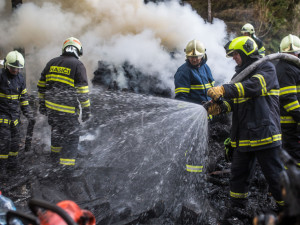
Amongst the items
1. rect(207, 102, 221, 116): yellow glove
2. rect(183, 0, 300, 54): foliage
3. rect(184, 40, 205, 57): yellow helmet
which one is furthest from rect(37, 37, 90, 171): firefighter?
rect(183, 0, 300, 54): foliage

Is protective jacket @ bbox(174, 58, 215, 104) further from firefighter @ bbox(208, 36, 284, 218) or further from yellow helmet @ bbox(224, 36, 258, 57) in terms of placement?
yellow helmet @ bbox(224, 36, 258, 57)

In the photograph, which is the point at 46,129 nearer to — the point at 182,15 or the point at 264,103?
the point at 182,15

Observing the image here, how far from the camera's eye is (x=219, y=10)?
367 inches

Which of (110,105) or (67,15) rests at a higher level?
(67,15)

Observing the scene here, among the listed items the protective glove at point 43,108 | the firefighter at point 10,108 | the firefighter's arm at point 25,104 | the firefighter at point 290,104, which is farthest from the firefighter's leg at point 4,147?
the firefighter at point 290,104

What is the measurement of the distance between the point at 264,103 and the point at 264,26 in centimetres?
663

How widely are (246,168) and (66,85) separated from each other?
2.91m

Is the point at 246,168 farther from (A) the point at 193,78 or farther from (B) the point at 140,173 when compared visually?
(B) the point at 140,173

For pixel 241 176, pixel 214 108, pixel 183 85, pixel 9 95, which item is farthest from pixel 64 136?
pixel 241 176

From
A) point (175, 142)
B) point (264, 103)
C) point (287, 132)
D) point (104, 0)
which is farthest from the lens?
point (104, 0)

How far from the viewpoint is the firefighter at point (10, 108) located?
180 inches

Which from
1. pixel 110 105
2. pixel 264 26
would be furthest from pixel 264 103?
pixel 264 26

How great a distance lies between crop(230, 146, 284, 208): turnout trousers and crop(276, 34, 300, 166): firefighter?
0.92m

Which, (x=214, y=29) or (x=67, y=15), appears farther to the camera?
(x=214, y=29)
